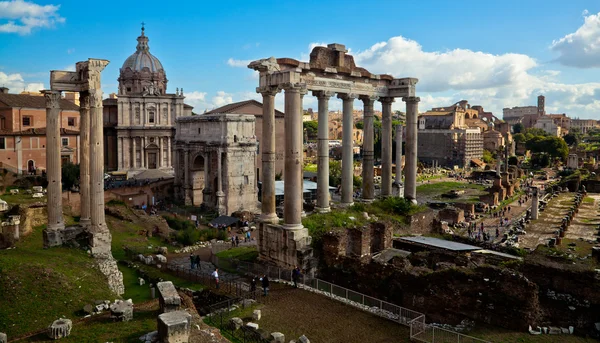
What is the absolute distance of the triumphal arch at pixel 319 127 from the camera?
17406mm

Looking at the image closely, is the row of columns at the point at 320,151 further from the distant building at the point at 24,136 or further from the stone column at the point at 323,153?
the distant building at the point at 24,136

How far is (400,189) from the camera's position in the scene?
2992cm

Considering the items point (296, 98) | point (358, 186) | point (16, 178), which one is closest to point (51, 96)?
point (296, 98)

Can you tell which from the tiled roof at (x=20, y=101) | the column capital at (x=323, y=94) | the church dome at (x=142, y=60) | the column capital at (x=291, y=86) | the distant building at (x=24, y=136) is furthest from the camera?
the church dome at (x=142, y=60)

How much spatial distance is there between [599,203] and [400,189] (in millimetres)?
27635

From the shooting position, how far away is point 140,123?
50.2 m

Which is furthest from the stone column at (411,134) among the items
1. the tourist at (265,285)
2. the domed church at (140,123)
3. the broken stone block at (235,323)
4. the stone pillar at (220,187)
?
the domed church at (140,123)

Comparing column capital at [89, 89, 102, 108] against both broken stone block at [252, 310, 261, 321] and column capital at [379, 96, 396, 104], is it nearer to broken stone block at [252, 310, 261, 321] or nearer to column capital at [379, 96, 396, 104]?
broken stone block at [252, 310, 261, 321]

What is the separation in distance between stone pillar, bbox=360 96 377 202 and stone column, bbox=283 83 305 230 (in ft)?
19.3

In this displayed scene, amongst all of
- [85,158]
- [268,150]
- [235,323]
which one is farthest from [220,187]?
[235,323]

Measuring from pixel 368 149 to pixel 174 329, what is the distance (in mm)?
14839

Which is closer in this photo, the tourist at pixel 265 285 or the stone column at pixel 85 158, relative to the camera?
the tourist at pixel 265 285

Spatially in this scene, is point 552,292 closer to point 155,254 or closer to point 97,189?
point 97,189

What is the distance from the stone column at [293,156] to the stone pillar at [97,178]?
6709 millimetres
